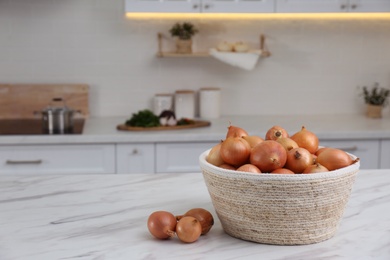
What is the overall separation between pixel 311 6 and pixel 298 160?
8.47ft

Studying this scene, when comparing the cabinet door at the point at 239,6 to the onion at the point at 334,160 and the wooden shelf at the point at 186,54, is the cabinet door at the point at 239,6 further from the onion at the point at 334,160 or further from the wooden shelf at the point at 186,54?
the onion at the point at 334,160

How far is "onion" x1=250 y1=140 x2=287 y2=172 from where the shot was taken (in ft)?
5.47

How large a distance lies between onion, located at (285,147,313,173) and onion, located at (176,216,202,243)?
29 centimetres

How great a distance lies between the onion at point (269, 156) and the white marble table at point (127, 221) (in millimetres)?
214

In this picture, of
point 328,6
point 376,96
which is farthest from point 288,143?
point 376,96

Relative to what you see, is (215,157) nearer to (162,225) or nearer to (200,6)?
(162,225)

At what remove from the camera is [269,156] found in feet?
5.48

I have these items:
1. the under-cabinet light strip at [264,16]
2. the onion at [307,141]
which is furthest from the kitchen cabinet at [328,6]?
the onion at [307,141]

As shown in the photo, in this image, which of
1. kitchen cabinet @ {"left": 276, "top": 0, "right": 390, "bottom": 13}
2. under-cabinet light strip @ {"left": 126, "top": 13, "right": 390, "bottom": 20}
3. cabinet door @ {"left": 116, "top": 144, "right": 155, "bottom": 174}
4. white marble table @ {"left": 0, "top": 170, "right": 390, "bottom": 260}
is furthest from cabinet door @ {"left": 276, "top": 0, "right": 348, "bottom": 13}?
white marble table @ {"left": 0, "top": 170, "right": 390, "bottom": 260}

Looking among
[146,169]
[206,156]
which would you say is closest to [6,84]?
[146,169]

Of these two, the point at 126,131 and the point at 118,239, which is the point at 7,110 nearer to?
the point at 126,131

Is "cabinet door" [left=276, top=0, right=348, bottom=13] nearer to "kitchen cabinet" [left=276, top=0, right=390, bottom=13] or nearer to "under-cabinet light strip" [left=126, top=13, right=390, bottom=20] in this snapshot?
"kitchen cabinet" [left=276, top=0, right=390, bottom=13]

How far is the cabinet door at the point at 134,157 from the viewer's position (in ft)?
12.3

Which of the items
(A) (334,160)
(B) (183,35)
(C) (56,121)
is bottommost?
(C) (56,121)
